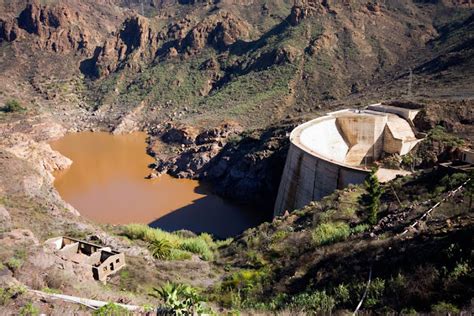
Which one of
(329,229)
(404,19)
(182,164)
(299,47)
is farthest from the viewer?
(404,19)

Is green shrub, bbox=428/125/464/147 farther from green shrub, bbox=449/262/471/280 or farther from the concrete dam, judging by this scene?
green shrub, bbox=449/262/471/280

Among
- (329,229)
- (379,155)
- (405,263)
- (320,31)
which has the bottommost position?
(379,155)

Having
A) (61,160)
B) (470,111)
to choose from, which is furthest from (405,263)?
(61,160)

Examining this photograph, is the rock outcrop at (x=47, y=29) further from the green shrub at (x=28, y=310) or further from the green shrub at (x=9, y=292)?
the green shrub at (x=28, y=310)

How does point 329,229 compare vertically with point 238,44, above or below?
below

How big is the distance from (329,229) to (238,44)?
6592 centimetres

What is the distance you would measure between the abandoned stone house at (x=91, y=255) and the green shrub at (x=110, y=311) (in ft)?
20.7

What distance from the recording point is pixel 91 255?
14.7m

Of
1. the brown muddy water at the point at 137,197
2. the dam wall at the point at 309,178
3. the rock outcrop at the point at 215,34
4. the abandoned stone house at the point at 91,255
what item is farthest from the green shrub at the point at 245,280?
the rock outcrop at the point at 215,34

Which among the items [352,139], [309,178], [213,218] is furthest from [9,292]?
[352,139]

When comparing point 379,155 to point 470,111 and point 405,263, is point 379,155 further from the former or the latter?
point 405,263

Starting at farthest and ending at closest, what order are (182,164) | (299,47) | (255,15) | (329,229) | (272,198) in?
(255,15) → (299,47) → (182,164) → (272,198) → (329,229)

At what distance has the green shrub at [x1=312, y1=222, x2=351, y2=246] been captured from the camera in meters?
14.1

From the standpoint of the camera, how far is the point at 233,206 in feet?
115
